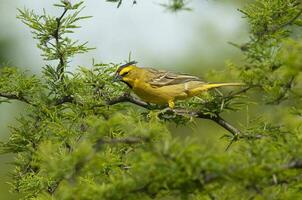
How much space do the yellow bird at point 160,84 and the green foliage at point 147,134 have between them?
51cm

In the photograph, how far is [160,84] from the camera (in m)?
5.76

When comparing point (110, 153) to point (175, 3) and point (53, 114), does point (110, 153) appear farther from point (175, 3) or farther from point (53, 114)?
point (175, 3)

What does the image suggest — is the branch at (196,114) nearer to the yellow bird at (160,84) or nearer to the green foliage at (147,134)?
the green foliage at (147,134)

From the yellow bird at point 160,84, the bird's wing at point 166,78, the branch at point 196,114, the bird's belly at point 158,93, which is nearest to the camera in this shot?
the branch at point 196,114

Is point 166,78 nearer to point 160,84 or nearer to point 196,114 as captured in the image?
point 160,84

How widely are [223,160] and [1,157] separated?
8.51 meters

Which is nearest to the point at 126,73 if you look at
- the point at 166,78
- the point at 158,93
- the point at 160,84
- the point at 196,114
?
the point at 158,93

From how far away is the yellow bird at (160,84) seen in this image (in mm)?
5227

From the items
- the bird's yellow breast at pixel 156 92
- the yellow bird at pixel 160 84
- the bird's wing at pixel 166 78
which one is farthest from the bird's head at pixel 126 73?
the bird's wing at pixel 166 78

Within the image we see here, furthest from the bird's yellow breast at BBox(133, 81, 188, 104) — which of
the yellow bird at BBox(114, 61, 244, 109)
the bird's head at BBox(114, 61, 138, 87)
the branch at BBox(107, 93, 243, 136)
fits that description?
the branch at BBox(107, 93, 243, 136)

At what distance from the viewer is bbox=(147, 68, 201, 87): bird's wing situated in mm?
5707

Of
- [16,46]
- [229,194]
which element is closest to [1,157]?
[16,46]

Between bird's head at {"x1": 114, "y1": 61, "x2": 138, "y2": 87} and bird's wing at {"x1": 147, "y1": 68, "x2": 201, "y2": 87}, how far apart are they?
0.22m

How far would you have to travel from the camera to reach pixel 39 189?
4113mm
